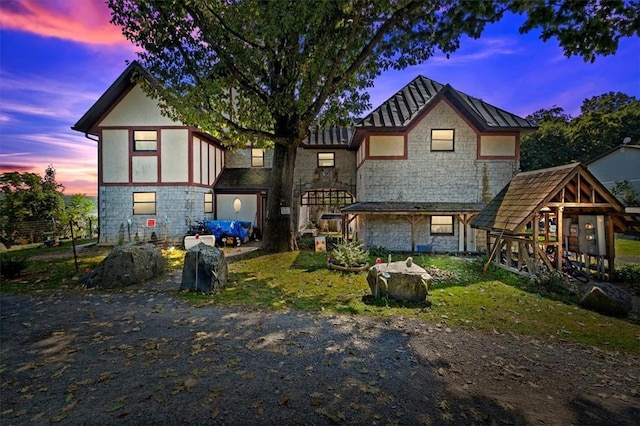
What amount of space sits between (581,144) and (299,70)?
38699 mm

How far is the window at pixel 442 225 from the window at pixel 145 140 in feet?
57.2

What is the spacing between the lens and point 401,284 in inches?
317

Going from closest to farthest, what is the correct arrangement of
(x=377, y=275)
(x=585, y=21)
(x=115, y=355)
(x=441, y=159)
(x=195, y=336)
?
(x=115, y=355) → (x=195, y=336) → (x=585, y=21) → (x=377, y=275) → (x=441, y=159)

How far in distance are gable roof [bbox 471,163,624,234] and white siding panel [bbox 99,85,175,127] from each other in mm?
19022

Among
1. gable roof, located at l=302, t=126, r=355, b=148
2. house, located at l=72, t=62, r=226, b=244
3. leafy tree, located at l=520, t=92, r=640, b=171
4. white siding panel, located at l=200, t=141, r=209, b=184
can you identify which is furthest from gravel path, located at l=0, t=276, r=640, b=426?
leafy tree, located at l=520, t=92, r=640, b=171

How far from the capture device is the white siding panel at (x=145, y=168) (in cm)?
1866

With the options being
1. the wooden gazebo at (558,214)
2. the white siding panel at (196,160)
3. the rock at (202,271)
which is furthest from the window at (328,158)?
the rock at (202,271)

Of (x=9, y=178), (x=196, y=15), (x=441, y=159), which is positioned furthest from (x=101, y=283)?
(x=9, y=178)

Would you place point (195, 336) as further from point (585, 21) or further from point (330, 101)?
point (330, 101)

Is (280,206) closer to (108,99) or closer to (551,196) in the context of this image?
(551,196)

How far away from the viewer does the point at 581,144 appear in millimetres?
34562

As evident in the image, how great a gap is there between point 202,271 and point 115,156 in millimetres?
14555

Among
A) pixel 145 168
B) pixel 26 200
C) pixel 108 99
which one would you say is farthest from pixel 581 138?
pixel 26 200

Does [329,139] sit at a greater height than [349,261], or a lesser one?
greater
